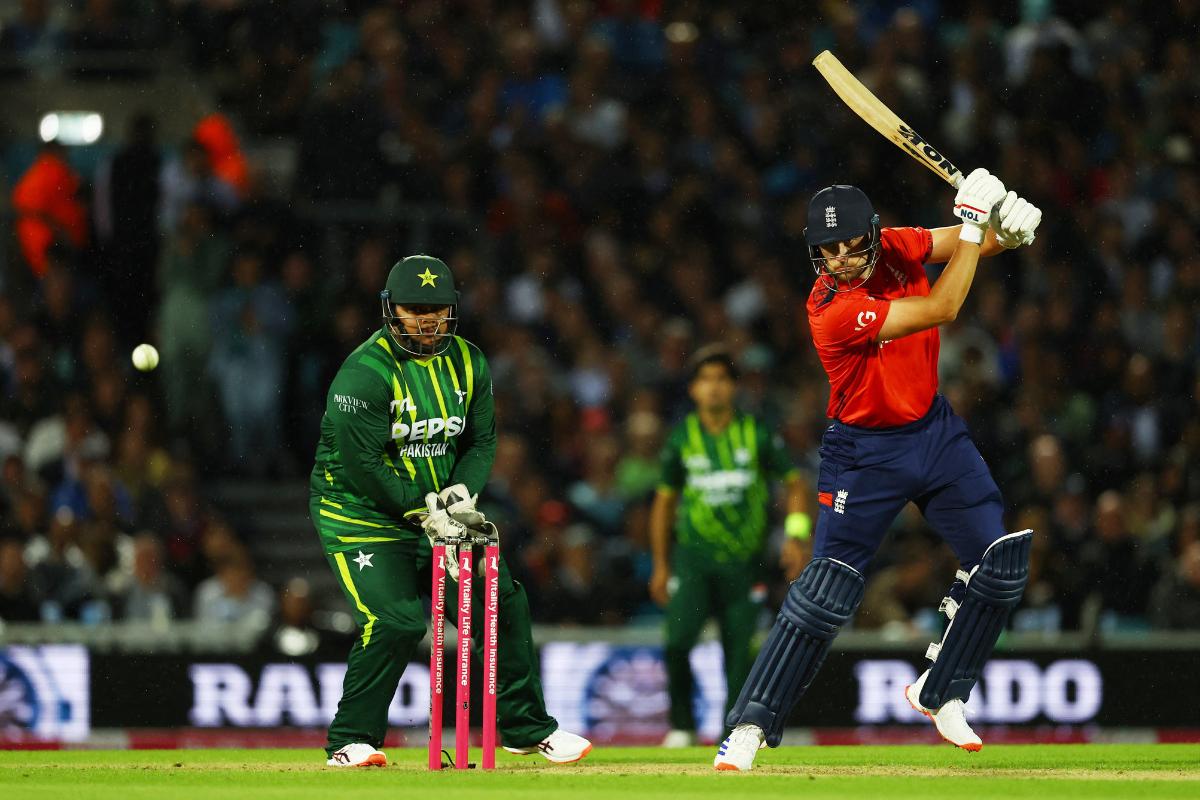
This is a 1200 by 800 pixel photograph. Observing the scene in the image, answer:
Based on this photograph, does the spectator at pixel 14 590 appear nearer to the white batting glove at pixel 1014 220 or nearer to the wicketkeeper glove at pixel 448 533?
the wicketkeeper glove at pixel 448 533

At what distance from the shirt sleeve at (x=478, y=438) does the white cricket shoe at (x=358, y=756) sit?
1131mm

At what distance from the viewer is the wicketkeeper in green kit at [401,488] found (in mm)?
8055

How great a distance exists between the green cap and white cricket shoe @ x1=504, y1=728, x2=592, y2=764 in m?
1.86

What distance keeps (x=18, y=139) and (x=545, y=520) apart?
5.94 metres

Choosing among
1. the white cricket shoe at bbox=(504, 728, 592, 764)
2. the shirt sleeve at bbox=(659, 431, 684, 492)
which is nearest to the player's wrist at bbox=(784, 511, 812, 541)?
the shirt sleeve at bbox=(659, 431, 684, 492)

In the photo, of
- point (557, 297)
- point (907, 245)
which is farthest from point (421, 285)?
Result: point (557, 297)

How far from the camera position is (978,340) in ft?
47.7

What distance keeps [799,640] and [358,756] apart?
1.85m

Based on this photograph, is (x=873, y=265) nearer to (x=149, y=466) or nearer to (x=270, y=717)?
(x=270, y=717)

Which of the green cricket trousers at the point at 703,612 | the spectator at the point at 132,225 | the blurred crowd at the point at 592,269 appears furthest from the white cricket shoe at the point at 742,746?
the spectator at the point at 132,225

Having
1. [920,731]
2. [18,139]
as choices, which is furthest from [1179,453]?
[18,139]

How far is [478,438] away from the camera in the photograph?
841 centimetres

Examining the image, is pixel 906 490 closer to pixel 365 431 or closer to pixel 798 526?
pixel 365 431

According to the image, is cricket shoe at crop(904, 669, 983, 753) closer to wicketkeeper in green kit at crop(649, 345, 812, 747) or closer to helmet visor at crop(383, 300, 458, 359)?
helmet visor at crop(383, 300, 458, 359)
